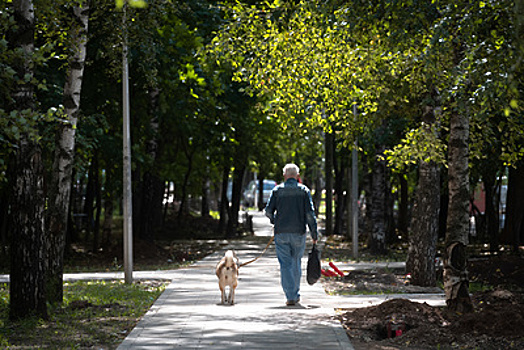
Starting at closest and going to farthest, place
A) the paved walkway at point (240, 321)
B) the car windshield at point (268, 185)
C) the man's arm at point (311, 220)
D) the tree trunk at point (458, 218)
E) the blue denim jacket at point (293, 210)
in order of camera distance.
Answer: the paved walkway at point (240, 321)
the tree trunk at point (458, 218)
the man's arm at point (311, 220)
the blue denim jacket at point (293, 210)
the car windshield at point (268, 185)

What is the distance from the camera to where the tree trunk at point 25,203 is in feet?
33.9

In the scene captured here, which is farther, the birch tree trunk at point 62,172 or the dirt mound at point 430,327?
the birch tree trunk at point 62,172

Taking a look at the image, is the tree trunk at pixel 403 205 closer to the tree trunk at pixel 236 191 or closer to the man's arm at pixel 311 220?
the tree trunk at pixel 236 191

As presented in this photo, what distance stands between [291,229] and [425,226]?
384 centimetres

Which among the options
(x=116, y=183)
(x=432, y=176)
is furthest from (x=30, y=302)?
(x=116, y=183)

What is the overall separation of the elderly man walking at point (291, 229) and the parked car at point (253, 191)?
59959 mm

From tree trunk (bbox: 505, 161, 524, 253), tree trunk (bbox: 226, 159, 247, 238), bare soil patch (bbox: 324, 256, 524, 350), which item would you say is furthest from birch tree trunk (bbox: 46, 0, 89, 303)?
tree trunk (bbox: 226, 159, 247, 238)

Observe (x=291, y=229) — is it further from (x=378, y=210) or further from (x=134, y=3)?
(x=378, y=210)

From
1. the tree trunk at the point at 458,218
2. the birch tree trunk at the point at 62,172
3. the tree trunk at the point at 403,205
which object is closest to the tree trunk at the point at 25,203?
the birch tree trunk at the point at 62,172

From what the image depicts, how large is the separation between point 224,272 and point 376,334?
2.65 metres

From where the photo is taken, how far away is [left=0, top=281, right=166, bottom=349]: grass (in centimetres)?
948

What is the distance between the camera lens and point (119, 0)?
513 inches

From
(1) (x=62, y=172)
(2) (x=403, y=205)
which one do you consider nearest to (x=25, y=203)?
(1) (x=62, y=172)

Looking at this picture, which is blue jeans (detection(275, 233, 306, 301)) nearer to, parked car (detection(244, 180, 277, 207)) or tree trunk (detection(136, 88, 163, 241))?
tree trunk (detection(136, 88, 163, 241))
